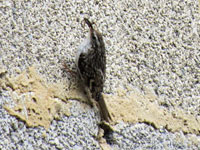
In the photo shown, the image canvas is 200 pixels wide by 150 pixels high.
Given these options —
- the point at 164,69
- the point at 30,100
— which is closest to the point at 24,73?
the point at 30,100

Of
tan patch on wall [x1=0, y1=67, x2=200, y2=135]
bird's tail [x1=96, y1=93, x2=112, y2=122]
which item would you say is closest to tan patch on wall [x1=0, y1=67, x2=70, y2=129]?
tan patch on wall [x1=0, y1=67, x2=200, y2=135]

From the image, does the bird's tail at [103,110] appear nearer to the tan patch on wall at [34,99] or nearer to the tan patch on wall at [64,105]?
the tan patch on wall at [64,105]

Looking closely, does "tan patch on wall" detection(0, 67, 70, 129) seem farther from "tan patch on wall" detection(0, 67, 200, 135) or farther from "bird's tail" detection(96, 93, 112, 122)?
"bird's tail" detection(96, 93, 112, 122)

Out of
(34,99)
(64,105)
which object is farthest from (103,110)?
(34,99)

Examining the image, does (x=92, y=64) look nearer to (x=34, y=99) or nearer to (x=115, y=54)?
(x=115, y=54)

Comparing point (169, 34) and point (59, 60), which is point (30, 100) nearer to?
point (59, 60)

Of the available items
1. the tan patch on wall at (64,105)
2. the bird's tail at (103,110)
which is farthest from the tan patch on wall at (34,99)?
the bird's tail at (103,110)
